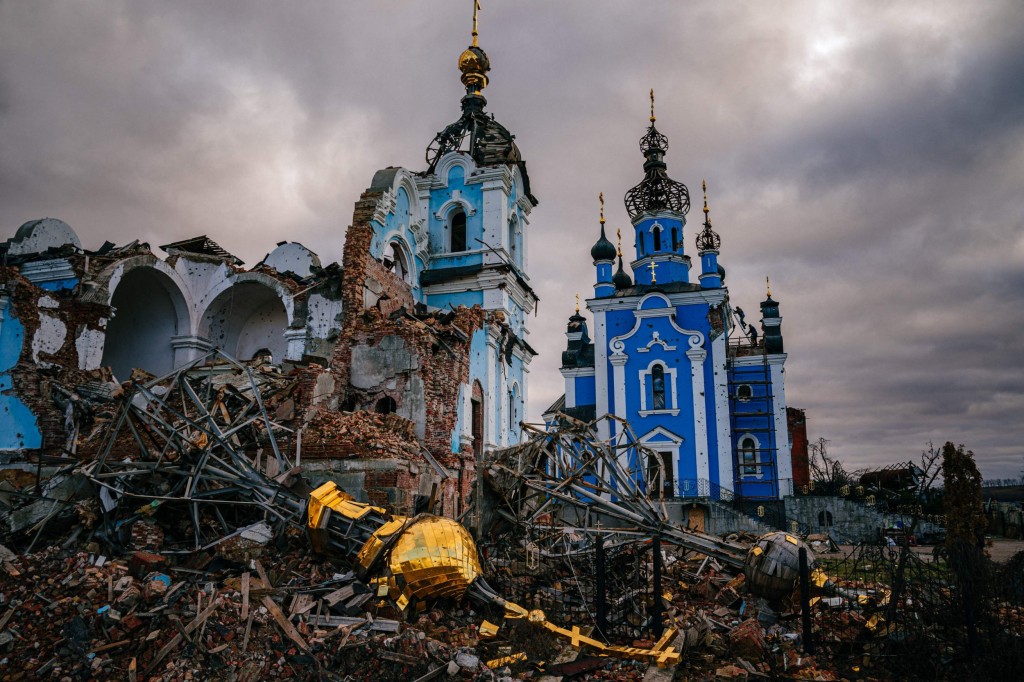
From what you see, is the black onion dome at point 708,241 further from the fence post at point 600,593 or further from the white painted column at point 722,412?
the fence post at point 600,593

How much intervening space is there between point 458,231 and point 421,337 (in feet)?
42.5

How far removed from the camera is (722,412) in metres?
30.1

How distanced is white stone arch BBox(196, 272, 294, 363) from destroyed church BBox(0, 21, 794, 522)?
0.21 ft

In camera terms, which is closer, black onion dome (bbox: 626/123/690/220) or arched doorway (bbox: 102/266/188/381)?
arched doorway (bbox: 102/266/188/381)

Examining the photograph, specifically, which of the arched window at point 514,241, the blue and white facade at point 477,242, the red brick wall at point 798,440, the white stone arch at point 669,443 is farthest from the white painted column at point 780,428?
the arched window at point 514,241

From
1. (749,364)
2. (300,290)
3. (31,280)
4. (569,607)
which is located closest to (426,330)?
(300,290)

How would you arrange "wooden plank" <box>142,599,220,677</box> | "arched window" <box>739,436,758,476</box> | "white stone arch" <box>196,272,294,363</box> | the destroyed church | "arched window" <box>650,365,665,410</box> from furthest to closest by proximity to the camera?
"arched window" <box>650,365,665,410</box>
"arched window" <box>739,436,758,476</box>
"white stone arch" <box>196,272,294,363</box>
the destroyed church
"wooden plank" <box>142,599,220,677</box>

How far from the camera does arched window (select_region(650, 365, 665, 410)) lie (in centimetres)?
3098

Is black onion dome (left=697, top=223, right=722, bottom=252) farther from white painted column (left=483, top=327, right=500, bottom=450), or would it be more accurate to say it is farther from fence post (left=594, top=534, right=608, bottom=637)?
fence post (left=594, top=534, right=608, bottom=637)

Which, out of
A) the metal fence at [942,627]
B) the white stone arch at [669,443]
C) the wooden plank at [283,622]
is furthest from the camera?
the white stone arch at [669,443]

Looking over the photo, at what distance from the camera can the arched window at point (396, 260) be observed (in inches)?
930

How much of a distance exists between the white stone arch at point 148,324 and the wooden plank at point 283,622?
14214mm

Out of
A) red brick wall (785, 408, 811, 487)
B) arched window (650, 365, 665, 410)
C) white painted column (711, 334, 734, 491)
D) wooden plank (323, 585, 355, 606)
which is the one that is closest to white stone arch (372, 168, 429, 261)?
arched window (650, 365, 665, 410)

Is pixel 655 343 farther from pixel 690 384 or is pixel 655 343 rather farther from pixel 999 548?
pixel 999 548
